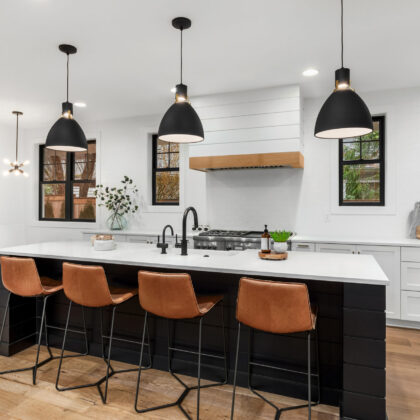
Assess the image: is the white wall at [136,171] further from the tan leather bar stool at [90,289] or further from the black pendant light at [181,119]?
the tan leather bar stool at [90,289]

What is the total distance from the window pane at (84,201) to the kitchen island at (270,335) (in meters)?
2.93

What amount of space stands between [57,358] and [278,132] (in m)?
3.28

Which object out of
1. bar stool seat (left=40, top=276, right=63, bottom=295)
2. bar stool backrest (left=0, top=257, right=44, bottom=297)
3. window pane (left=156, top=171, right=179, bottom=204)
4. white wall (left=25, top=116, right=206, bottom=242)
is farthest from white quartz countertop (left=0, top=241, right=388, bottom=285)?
window pane (left=156, top=171, right=179, bottom=204)

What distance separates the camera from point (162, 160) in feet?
18.2

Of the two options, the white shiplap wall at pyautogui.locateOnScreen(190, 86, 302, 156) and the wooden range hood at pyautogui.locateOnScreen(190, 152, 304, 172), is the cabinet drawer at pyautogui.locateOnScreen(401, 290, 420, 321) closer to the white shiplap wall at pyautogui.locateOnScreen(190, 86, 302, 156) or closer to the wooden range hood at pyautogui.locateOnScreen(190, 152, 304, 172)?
the wooden range hood at pyautogui.locateOnScreen(190, 152, 304, 172)

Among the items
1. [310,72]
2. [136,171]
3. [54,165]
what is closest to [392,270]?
[310,72]

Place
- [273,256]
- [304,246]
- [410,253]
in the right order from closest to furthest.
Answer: [273,256] → [410,253] → [304,246]

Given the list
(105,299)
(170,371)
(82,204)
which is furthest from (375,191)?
(82,204)

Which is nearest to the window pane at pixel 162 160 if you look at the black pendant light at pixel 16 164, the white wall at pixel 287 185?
the white wall at pixel 287 185

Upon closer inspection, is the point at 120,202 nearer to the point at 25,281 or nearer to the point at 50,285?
the point at 50,285

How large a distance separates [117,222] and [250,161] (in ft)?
8.10

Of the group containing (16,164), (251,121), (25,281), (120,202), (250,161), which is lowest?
(25,281)

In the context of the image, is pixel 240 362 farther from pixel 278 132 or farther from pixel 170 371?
pixel 278 132

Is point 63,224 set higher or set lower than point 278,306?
higher
